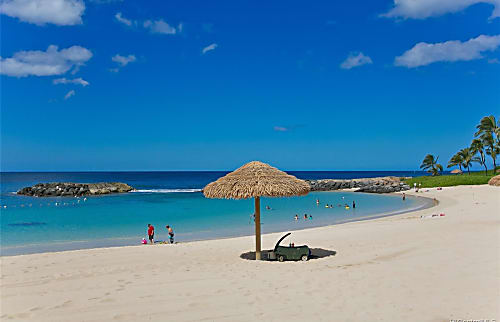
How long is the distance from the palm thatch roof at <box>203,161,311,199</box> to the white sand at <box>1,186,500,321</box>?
1968 mm

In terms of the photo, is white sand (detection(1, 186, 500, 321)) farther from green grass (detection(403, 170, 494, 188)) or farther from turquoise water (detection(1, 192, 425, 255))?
green grass (detection(403, 170, 494, 188))

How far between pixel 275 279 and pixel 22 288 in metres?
5.72

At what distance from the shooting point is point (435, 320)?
6039 mm

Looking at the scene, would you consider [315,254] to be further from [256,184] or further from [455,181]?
[455,181]

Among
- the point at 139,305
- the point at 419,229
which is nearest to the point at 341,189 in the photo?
the point at 419,229

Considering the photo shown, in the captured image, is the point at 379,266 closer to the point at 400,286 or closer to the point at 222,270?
the point at 400,286

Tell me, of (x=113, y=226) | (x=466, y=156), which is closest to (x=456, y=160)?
(x=466, y=156)

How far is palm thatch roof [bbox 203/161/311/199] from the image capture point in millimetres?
10609

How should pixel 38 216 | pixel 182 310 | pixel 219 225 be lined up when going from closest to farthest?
1. pixel 182 310
2. pixel 219 225
3. pixel 38 216

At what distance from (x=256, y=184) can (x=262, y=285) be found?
3256 mm

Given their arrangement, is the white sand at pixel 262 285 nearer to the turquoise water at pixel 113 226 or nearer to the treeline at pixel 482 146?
the turquoise water at pixel 113 226

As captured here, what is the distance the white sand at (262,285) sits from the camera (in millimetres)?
6539

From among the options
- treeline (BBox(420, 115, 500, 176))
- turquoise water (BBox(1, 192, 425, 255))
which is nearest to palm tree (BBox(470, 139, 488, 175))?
treeline (BBox(420, 115, 500, 176))

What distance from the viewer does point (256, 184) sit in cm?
1071
